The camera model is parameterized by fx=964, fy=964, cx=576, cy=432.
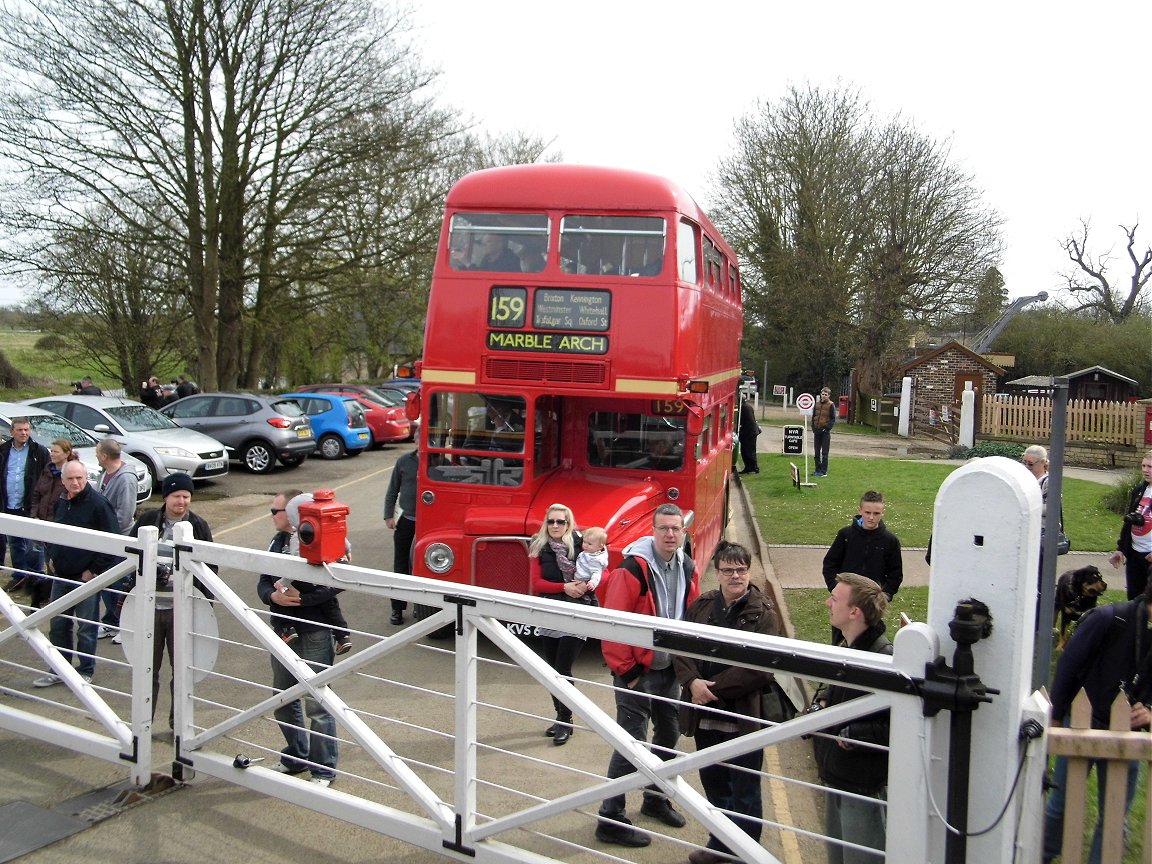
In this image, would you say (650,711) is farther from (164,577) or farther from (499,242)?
(499,242)

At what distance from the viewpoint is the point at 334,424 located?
2466cm

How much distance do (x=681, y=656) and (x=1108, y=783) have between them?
5.63 feet

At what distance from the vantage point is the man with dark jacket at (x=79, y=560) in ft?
23.5

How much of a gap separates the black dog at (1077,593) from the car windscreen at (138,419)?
15494 millimetres

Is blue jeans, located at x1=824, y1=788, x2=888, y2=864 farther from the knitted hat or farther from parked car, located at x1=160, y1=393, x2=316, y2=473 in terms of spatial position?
parked car, located at x1=160, y1=393, x2=316, y2=473

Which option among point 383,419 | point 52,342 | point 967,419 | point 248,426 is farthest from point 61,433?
point 967,419

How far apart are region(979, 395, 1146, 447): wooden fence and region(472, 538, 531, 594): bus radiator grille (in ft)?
62.3

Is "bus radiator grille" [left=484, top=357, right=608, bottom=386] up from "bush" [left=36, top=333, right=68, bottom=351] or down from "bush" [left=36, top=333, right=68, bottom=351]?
down

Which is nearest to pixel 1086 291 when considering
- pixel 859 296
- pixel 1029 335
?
pixel 1029 335

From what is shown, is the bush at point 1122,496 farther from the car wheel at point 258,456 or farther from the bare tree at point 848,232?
the bare tree at point 848,232

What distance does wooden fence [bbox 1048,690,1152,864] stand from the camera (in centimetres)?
353

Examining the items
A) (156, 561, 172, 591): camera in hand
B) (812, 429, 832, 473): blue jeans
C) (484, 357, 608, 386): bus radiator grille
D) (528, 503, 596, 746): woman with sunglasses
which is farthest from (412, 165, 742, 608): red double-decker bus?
(812, 429, 832, 473): blue jeans

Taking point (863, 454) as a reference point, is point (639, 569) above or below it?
above

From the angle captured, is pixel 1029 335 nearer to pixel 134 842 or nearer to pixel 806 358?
pixel 806 358
